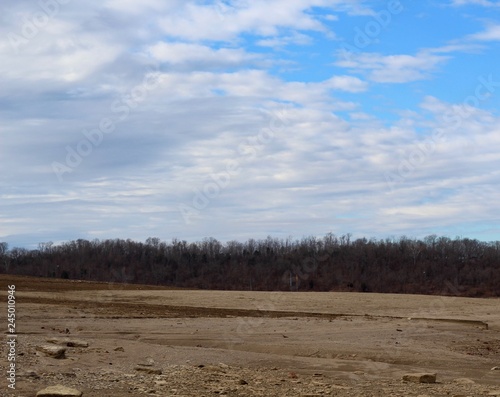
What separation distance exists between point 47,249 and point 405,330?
92155mm

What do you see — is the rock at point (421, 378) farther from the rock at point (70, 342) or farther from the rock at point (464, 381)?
the rock at point (70, 342)

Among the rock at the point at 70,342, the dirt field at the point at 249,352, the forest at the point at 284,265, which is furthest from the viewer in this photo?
the forest at the point at 284,265

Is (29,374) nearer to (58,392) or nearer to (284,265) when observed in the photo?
(58,392)

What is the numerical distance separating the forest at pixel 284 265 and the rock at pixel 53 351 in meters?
56.6

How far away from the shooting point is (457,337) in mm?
21516

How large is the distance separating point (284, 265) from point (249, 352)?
225ft

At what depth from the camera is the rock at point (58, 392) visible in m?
9.07

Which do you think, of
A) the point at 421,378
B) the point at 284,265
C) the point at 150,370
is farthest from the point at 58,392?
the point at 284,265

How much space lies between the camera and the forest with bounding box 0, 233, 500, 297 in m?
73.9

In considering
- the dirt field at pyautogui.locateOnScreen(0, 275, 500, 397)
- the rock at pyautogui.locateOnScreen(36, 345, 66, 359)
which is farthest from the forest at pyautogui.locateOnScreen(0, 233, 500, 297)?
the rock at pyautogui.locateOnScreen(36, 345, 66, 359)

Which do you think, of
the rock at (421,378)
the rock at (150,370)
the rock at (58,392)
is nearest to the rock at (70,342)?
the rock at (150,370)

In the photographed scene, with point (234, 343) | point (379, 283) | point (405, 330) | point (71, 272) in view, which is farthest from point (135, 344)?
point (71, 272)

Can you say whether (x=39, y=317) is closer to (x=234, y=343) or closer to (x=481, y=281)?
(x=234, y=343)

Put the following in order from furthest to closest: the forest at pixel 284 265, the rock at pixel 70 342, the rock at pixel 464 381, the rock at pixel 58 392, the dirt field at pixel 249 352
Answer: the forest at pixel 284 265
the rock at pixel 70 342
the rock at pixel 464 381
the dirt field at pixel 249 352
the rock at pixel 58 392
